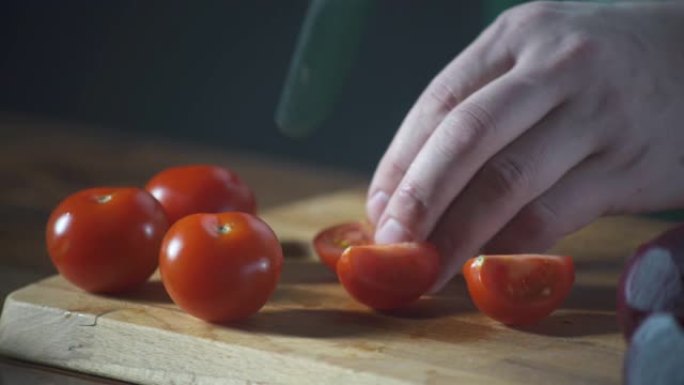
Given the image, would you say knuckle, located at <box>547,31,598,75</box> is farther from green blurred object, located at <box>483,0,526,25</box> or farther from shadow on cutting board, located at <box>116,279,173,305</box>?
green blurred object, located at <box>483,0,526,25</box>

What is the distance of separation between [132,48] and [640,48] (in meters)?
1.82

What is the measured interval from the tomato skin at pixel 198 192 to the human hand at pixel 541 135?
17cm

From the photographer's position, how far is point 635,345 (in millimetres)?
867

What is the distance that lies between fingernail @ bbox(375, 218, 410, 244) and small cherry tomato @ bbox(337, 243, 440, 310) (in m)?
0.03

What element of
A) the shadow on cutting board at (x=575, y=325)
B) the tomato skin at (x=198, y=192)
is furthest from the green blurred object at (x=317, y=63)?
the shadow on cutting board at (x=575, y=325)

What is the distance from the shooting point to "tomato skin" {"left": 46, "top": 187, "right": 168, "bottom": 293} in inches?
50.7

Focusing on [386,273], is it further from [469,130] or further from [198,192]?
[198,192]

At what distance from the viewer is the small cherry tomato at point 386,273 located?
4.07ft

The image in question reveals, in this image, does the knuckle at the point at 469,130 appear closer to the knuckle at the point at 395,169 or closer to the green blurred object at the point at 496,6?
the knuckle at the point at 395,169

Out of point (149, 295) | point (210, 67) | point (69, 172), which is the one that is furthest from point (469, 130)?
point (210, 67)

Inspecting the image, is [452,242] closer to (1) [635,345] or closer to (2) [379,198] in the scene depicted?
(2) [379,198]

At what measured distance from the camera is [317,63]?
201 centimetres

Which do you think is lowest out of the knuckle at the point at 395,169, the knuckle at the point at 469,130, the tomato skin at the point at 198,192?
the tomato skin at the point at 198,192

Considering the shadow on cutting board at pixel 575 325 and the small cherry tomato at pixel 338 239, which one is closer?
the shadow on cutting board at pixel 575 325
